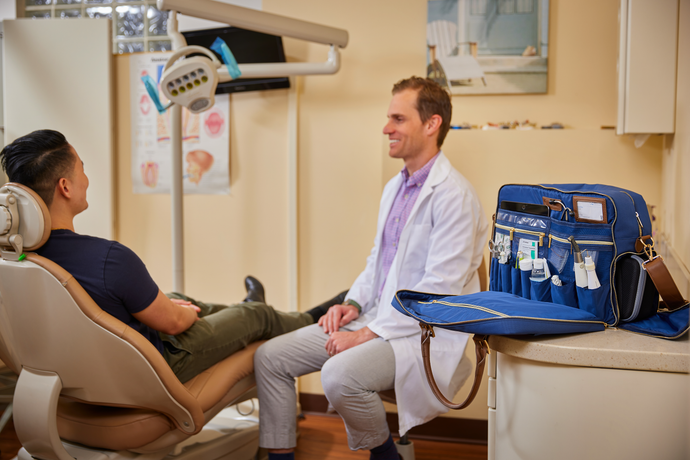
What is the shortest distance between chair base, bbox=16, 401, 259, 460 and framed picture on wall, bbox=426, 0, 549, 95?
169cm

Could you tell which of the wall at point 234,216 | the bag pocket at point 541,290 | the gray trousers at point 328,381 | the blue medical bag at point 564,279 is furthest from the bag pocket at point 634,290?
the wall at point 234,216

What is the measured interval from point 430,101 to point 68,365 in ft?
4.67

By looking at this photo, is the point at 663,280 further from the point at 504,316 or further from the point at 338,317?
the point at 338,317

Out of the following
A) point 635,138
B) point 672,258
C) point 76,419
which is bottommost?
point 76,419

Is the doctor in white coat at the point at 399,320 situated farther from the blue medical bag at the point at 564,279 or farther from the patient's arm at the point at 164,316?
the blue medical bag at the point at 564,279

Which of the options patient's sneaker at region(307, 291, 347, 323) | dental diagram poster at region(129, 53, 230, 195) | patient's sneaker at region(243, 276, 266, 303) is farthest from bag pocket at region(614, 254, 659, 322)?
dental diagram poster at region(129, 53, 230, 195)

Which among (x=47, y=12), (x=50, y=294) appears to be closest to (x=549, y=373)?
(x=50, y=294)

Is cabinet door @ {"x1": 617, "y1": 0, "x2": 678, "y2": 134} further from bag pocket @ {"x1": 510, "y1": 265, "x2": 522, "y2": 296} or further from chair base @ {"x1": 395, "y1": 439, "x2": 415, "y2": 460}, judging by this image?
chair base @ {"x1": 395, "y1": 439, "x2": 415, "y2": 460}

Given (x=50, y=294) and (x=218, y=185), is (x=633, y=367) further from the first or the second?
(x=218, y=185)

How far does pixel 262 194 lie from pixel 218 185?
24 centimetres

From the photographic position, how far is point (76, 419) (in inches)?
55.2

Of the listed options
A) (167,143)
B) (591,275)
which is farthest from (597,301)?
(167,143)

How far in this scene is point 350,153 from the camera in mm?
2467

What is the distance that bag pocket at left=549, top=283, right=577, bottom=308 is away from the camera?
1.04 metres
